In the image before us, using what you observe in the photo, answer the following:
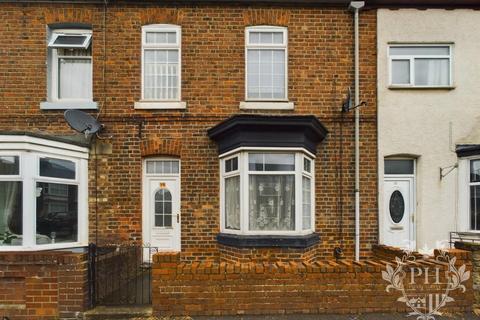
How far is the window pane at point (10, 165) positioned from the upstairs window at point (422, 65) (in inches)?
320

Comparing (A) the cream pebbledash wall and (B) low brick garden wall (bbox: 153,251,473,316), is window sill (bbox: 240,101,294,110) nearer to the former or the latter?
(A) the cream pebbledash wall

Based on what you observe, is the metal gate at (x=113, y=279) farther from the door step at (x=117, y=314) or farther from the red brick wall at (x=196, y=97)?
the red brick wall at (x=196, y=97)

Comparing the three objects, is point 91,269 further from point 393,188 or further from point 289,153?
point 393,188

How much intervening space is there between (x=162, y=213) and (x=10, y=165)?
3.55 metres

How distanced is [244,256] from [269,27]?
524 cm

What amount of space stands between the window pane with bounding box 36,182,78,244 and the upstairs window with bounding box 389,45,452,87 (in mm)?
7614

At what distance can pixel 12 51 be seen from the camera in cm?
908

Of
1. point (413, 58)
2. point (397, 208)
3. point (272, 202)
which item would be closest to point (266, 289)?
point (272, 202)

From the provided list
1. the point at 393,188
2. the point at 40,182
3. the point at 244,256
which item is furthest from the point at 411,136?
the point at 40,182

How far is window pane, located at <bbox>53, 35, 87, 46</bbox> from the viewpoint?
9.11 metres

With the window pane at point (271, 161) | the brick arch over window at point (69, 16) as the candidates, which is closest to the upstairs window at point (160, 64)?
the brick arch over window at point (69, 16)

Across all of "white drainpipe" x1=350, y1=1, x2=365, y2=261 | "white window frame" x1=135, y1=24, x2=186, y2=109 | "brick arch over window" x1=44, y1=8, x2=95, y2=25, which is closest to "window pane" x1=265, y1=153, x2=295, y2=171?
"white drainpipe" x1=350, y1=1, x2=365, y2=261

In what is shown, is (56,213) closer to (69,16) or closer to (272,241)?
(272,241)

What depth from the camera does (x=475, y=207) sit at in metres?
9.07
